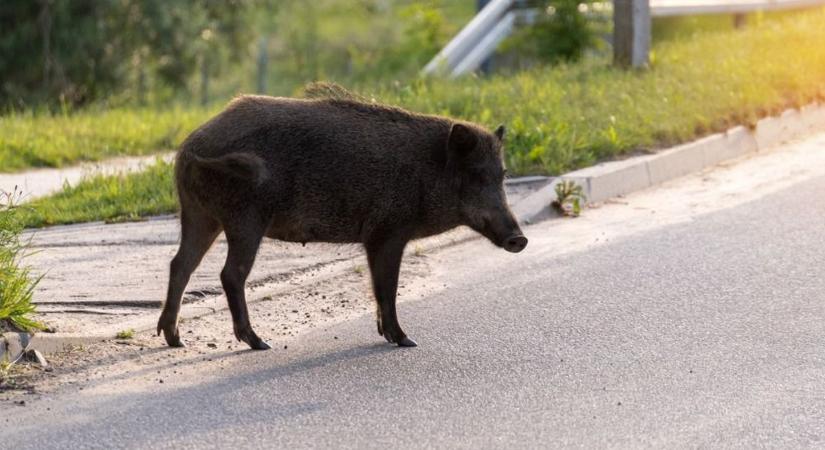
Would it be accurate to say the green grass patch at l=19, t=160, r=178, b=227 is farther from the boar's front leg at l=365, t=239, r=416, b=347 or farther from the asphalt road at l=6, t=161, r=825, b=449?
the boar's front leg at l=365, t=239, r=416, b=347

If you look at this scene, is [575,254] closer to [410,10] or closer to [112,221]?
[112,221]

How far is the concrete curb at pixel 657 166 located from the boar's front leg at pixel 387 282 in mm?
1076

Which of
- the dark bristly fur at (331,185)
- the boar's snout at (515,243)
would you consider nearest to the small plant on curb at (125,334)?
the dark bristly fur at (331,185)

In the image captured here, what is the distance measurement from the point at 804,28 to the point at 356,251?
393 inches

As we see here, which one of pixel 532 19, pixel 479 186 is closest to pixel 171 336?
pixel 479 186

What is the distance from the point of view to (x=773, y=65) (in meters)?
14.7

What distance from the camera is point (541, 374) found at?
663 centimetres

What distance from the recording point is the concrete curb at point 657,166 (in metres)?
10.3

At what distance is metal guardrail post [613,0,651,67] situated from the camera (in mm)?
14969

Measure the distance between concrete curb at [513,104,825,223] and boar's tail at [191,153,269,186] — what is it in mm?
3579

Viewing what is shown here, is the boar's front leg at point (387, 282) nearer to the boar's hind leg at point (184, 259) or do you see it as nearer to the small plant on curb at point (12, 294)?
the boar's hind leg at point (184, 259)

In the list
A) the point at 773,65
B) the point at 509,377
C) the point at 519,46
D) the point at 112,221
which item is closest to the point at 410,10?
the point at 519,46

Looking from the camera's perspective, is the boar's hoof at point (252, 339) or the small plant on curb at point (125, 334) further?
the small plant on curb at point (125, 334)

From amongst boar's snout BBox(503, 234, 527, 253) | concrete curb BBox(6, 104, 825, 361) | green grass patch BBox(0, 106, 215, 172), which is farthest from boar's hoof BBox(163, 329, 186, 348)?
green grass patch BBox(0, 106, 215, 172)
